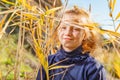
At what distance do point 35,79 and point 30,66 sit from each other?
10.7 feet

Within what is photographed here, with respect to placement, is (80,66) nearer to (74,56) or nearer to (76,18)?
(74,56)

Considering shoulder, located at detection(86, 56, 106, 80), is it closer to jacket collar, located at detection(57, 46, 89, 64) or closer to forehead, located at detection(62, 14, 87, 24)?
jacket collar, located at detection(57, 46, 89, 64)

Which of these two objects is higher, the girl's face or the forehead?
the forehead

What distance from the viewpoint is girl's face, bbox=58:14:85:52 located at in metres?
1.68

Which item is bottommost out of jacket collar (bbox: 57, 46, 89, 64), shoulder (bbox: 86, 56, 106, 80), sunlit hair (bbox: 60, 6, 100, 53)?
shoulder (bbox: 86, 56, 106, 80)

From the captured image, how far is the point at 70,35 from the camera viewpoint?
1690 millimetres

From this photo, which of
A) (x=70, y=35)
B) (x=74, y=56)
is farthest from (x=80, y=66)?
(x=70, y=35)

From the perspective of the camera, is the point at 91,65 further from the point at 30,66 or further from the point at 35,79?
the point at 30,66

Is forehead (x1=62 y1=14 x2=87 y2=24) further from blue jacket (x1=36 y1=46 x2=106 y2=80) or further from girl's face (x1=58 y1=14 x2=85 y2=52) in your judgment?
blue jacket (x1=36 y1=46 x2=106 y2=80)

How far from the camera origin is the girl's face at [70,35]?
1.68 m

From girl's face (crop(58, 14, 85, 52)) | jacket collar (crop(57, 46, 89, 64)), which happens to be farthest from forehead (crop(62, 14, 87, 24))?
jacket collar (crop(57, 46, 89, 64))

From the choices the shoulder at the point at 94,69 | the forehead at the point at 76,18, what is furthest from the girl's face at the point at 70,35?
the shoulder at the point at 94,69

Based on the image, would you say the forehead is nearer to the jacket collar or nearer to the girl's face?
the girl's face

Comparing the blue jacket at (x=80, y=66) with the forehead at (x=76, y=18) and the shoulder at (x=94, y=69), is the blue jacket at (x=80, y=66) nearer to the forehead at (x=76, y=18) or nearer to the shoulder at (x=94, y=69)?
the shoulder at (x=94, y=69)
